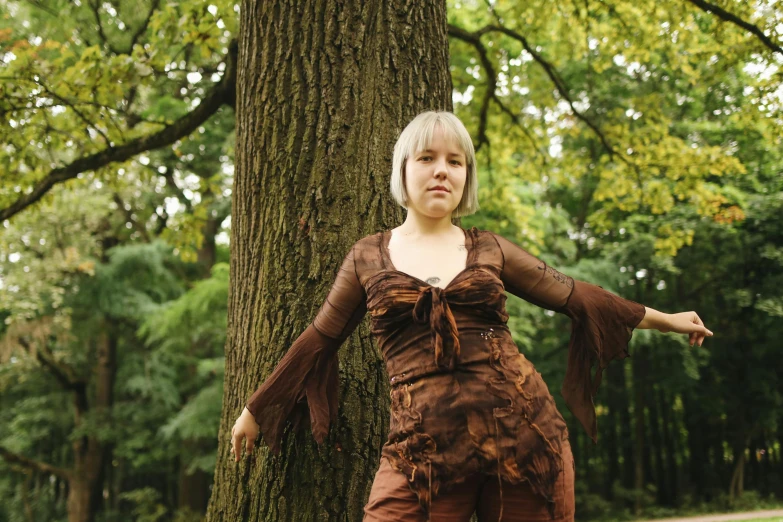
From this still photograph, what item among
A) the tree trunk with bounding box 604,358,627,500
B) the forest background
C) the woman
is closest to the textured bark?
the forest background

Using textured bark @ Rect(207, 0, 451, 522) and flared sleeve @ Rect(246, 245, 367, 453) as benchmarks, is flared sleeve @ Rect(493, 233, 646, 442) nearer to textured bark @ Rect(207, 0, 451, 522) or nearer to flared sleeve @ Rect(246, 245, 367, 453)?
flared sleeve @ Rect(246, 245, 367, 453)

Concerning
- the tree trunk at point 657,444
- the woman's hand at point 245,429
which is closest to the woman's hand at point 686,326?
the woman's hand at point 245,429

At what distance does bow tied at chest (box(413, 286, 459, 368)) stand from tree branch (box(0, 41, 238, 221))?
9.93 ft

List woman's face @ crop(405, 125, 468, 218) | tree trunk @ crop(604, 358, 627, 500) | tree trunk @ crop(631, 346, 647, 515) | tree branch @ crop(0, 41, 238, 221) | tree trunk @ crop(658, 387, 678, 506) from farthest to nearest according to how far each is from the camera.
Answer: tree trunk @ crop(658, 387, 678, 506), tree trunk @ crop(604, 358, 627, 500), tree trunk @ crop(631, 346, 647, 515), tree branch @ crop(0, 41, 238, 221), woman's face @ crop(405, 125, 468, 218)

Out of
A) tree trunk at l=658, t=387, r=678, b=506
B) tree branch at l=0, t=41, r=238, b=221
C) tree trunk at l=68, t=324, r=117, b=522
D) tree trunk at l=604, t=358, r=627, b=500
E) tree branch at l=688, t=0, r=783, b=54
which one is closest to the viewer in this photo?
tree branch at l=0, t=41, r=238, b=221

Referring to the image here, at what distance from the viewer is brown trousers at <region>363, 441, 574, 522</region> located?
6.10 feet

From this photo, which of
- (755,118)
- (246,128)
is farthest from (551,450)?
(755,118)

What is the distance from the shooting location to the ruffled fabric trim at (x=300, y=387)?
2307 mm

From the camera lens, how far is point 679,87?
14352mm

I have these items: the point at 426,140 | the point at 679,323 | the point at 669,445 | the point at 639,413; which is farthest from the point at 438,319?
the point at 669,445

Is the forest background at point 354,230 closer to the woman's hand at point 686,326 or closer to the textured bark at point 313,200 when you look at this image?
the textured bark at point 313,200

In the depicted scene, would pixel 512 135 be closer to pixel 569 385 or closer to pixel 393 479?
pixel 569 385

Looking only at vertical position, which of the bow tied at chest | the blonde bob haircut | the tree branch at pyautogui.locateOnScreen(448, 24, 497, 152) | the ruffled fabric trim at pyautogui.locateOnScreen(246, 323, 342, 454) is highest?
the tree branch at pyautogui.locateOnScreen(448, 24, 497, 152)

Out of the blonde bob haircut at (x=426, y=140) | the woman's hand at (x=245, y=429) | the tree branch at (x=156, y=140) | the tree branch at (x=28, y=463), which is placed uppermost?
the tree branch at (x=156, y=140)
